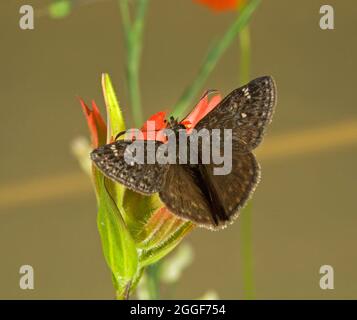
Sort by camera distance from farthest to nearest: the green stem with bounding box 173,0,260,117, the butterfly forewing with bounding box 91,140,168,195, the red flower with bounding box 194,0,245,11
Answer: the red flower with bounding box 194,0,245,11 < the green stem with bounding box 173,0,260,117 < the butterfly forewing with bounding box 91,140,168,195

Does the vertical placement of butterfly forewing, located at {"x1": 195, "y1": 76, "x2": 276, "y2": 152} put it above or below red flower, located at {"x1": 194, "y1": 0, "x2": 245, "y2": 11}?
below

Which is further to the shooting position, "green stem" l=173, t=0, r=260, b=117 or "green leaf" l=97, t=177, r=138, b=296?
"green stem" l=173, t=0, r=260, b=117

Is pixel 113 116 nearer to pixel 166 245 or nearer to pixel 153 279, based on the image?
pixel 166 245

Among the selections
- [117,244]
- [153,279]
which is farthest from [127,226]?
[153,279]

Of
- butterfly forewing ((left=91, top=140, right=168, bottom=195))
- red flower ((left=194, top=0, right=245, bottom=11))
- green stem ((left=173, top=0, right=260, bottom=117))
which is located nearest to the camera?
butterfly forewing ((left=91, top=140, right=168, bottom=195))

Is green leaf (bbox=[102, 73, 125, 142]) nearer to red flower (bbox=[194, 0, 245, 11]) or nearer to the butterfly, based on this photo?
the butterfly

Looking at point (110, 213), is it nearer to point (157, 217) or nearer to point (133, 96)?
point (157, 217)

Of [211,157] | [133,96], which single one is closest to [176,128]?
[211,157]

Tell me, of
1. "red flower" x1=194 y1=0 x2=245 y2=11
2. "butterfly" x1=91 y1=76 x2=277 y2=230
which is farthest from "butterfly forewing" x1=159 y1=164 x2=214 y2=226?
"red flower" x1=194 y1=0 x2=245 y2=11

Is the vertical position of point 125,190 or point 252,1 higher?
point 252,1
